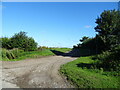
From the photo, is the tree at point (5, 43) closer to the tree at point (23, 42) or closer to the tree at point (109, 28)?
the tree at point (23, 42)

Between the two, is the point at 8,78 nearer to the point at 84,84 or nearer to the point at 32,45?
the point at 84,84

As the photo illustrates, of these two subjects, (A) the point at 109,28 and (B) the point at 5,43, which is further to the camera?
(B) the point at 5,43

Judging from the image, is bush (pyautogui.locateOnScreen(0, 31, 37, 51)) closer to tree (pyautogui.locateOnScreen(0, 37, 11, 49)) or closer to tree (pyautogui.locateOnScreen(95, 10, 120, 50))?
tree (pyautogui.locateOnScreen(0, 37, 11, 49))

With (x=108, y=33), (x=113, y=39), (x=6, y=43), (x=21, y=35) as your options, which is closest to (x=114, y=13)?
(x=108, y=33)

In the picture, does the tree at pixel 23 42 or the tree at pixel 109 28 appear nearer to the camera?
the tree at pixel 109 28

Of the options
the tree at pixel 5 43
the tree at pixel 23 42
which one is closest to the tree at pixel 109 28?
the tree at pixel 23 42

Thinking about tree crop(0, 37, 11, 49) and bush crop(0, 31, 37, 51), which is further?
tree crop(0, 37, 11, 49)

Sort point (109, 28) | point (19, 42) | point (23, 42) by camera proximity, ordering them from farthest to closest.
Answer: point (23, 42) → point (19, 42) → point (109, 28)

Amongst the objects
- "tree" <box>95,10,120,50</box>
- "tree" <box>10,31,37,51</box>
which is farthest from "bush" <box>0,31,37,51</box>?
"tree" <box>95,10,120,50</box>

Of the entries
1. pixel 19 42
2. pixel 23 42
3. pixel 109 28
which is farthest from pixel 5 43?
pixel 109 28

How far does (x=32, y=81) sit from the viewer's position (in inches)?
176

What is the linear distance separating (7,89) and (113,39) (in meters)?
12.2

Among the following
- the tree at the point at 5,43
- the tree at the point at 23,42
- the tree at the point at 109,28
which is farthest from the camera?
the tree at the point at 5,43

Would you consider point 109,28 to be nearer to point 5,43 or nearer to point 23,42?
point 23,42
